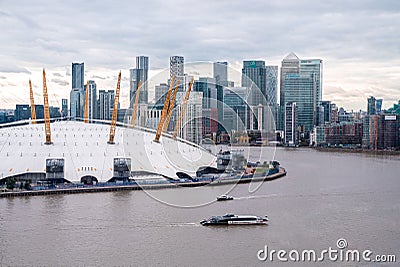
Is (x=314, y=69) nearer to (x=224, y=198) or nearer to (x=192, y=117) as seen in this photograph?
(x=192, y=117)

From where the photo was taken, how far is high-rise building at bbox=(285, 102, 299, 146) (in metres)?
30.7

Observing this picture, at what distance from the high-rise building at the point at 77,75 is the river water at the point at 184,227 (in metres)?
25.9

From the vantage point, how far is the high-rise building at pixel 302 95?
38062 millimetres

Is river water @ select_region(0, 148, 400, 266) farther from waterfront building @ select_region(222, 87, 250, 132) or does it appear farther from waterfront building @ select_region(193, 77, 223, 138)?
waterfront building @ select_region(222, 87, 250, 132)

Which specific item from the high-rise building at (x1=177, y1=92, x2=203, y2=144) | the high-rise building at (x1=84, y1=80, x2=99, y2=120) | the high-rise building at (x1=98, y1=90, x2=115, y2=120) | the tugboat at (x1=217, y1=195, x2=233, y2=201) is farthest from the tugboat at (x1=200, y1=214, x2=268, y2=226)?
the high-rise building at (x1=84, y1=80, x2=99, y2=120)

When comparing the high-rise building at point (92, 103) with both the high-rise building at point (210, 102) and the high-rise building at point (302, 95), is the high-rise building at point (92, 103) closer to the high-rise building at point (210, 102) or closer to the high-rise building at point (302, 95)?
the high-rise building at point (210, 102)

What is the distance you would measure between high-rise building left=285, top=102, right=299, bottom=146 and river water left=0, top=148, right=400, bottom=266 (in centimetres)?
2089

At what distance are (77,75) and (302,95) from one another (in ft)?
49.0

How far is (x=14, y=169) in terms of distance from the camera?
9219 millimetres

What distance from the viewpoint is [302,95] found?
39.1 metres

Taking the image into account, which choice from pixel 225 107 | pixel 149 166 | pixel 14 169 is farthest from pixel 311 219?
pixel 14 169

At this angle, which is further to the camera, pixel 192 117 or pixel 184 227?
pixel 192 117

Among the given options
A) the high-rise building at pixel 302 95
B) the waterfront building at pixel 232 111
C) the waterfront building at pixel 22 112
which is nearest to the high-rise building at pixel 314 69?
the high-rise building at pixel 302 95

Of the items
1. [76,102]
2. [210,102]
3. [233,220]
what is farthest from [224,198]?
[76,102]
